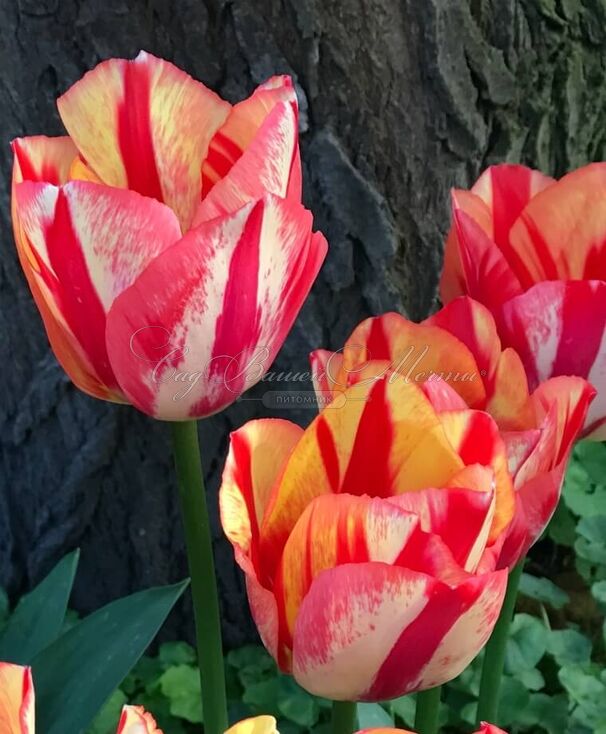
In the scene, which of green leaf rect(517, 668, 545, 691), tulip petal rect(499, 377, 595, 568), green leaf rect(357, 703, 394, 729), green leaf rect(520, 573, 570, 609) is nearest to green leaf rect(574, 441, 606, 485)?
green leaf rect(520, 573, 570, 609)

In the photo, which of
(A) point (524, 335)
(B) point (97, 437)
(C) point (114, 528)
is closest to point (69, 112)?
(A) point (524, 335)

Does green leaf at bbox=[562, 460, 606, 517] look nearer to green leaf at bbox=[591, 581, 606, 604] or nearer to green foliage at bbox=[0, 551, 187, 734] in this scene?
green leaf at bbox=[591, 581, 606, 604]

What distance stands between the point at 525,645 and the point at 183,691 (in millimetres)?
372

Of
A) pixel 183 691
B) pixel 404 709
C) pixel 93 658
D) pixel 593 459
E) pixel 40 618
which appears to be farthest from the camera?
pixel 593 459

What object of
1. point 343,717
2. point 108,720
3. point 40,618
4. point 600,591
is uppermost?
point 343,717

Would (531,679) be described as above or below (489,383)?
below

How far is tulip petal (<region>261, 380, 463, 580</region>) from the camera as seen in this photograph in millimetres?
416

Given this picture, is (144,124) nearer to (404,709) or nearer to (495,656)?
(495,656)

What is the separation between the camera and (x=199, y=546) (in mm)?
520

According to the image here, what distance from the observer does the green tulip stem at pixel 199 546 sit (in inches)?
19.9

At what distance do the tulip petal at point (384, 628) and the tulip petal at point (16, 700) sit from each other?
109mm

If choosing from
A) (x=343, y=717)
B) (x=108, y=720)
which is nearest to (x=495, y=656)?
(x=343, y=717)

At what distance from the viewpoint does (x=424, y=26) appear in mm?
776

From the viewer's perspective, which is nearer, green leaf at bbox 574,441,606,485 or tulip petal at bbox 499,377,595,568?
tulip petal at bbox 499,377,595,568
